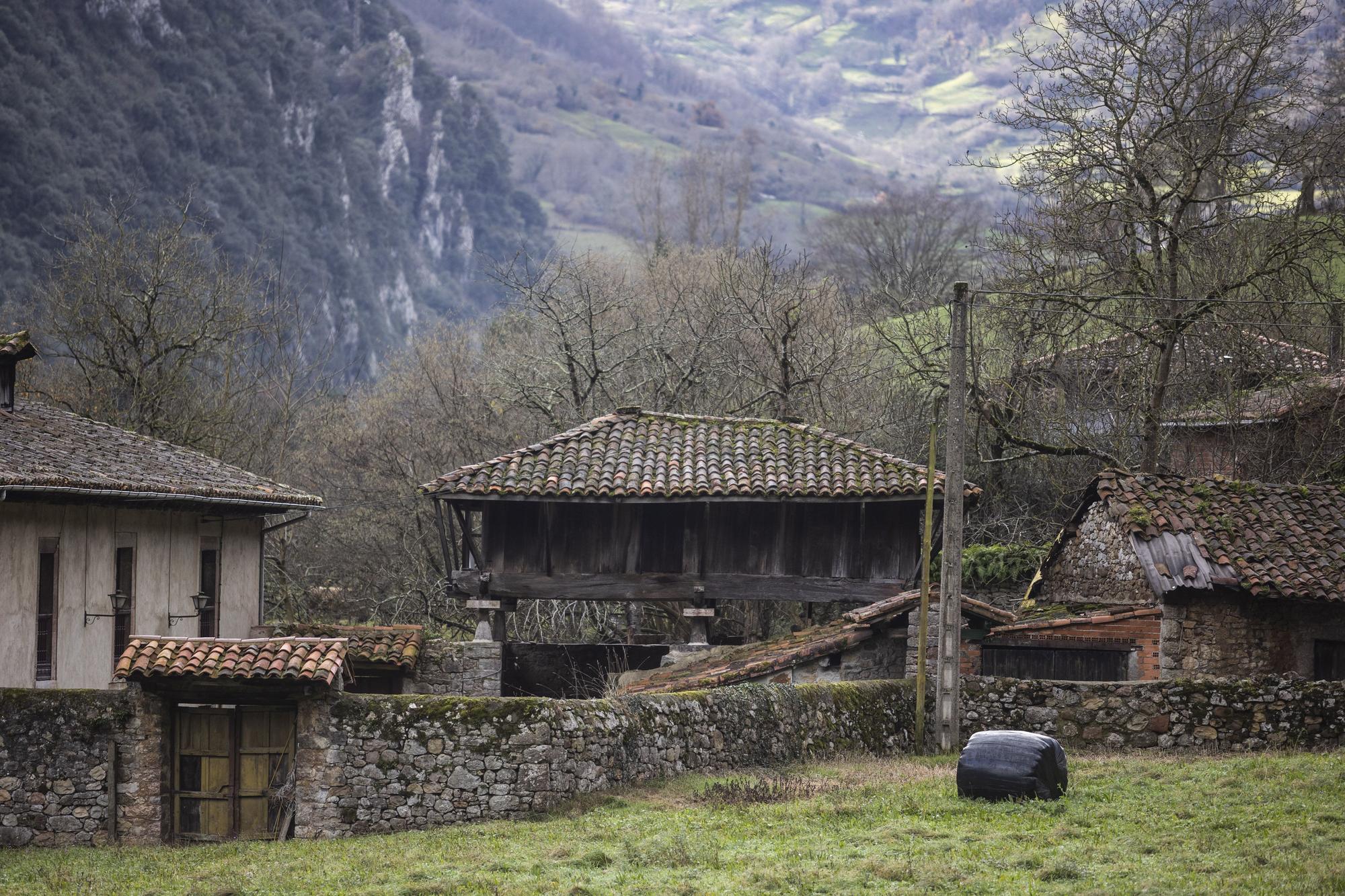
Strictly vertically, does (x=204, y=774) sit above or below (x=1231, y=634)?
below

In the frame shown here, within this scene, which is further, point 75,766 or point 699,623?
point 699,623

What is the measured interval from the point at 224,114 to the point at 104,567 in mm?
65060

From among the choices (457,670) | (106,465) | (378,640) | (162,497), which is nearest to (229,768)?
(162,497)

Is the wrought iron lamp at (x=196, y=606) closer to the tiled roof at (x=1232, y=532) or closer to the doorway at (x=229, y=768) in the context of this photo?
the doorway at (x=229, y=768)

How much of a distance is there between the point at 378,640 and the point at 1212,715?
12.1 m

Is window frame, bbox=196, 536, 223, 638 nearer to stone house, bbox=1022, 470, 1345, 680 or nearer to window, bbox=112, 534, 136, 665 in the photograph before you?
window, bbox=112, 534, 136, 665

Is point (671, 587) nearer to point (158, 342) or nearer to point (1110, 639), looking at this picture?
point (1110, 639)

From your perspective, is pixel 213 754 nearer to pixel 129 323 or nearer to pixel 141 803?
pixel 141 803

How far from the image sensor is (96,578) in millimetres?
18438

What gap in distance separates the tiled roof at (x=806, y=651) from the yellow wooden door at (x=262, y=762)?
506 centimetres

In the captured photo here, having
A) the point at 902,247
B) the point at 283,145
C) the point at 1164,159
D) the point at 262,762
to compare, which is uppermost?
the point at 283,145

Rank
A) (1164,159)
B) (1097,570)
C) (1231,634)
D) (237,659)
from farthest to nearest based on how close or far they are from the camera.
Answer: (1164,159) < (1097,570) < (1231,634) < (237,659)

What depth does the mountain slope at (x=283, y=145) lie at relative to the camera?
189ft

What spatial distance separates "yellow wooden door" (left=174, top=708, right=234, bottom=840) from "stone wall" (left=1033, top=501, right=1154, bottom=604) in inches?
484
